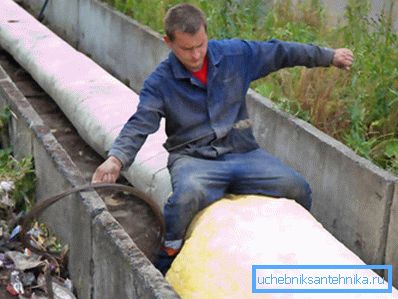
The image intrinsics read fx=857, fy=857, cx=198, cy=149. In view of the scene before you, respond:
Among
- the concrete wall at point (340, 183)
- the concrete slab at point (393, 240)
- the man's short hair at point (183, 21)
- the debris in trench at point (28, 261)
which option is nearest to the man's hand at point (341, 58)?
the concrete wall at point (340, 183)

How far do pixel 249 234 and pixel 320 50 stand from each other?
3.87 feet

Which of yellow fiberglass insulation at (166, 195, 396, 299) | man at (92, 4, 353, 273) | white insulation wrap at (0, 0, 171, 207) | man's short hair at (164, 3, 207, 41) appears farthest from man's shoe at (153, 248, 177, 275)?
man's short hair at (164, 3, 207, 41)

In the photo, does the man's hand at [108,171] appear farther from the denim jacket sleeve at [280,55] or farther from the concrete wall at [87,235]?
the denim jacket sleeve at [280,55]

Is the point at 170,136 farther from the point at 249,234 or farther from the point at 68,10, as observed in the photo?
the point at 68,10

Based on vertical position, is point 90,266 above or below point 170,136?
below

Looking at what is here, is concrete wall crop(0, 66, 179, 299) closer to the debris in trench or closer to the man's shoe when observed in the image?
the debris in trench

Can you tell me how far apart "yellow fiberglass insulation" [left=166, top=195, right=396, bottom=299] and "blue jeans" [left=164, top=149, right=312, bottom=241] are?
0.28 ft

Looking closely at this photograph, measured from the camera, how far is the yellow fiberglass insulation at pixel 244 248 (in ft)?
12.1

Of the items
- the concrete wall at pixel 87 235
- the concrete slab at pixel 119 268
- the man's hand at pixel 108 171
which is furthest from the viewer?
the man's hand at pixel 108 171

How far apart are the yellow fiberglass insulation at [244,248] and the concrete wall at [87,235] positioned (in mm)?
282

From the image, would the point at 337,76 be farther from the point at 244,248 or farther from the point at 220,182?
the point at 244,248

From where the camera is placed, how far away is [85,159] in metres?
6.19

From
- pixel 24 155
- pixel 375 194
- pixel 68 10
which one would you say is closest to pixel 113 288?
pixel 375 194

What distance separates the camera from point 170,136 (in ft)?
14.8
